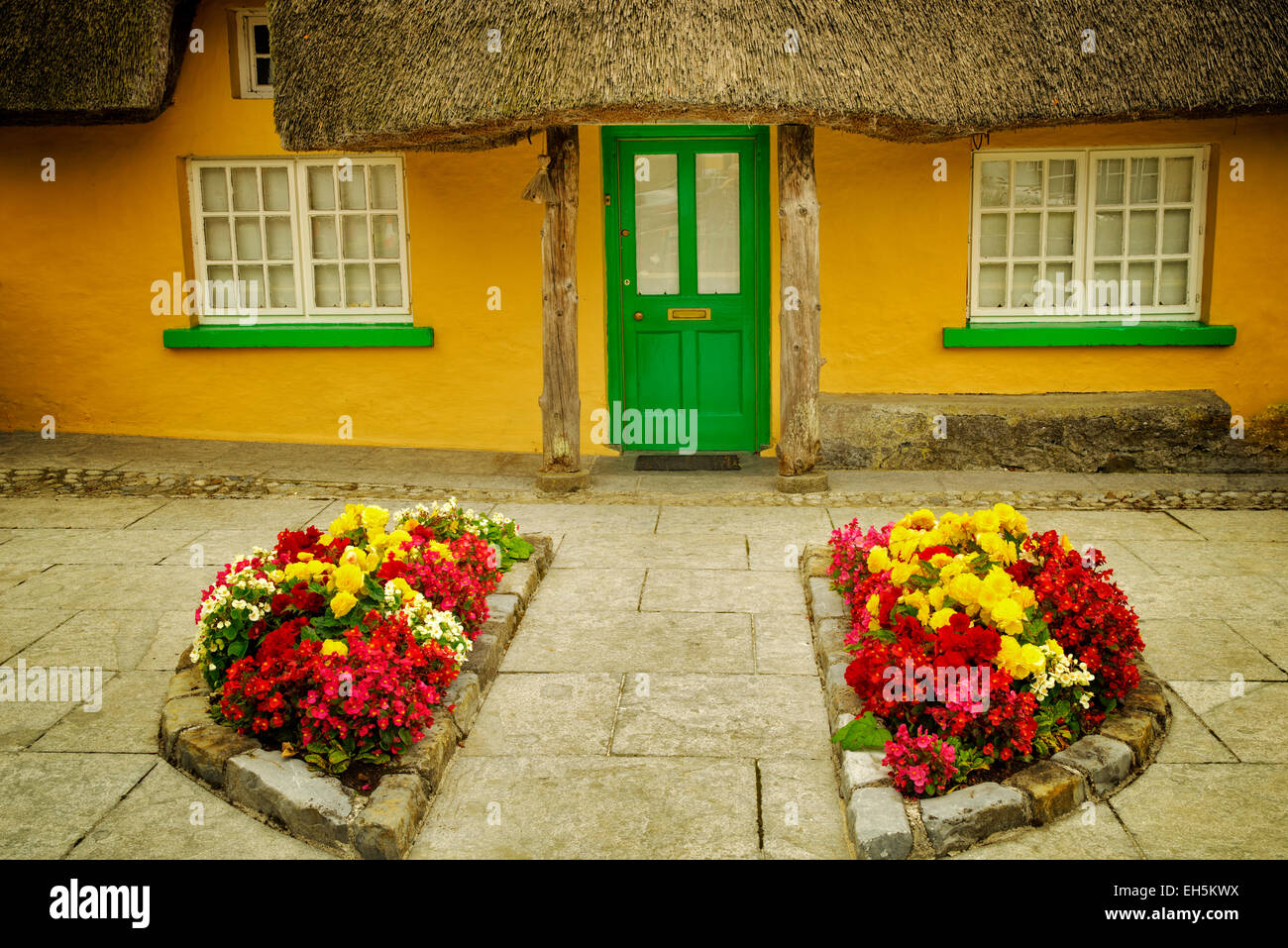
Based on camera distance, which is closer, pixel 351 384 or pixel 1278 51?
pixel 1278 51

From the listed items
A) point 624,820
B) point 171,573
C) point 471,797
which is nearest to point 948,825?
point 624,820

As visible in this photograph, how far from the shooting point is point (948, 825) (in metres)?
3.79

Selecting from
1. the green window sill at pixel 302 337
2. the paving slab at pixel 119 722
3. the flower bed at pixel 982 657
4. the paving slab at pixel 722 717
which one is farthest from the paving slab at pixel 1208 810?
the green window sill at pixel 302 337

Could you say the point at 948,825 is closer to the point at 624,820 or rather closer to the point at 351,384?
the point at 624,820

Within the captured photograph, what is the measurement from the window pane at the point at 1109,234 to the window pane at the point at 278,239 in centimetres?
655

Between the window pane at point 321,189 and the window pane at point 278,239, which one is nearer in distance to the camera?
the window pane at point 321,189

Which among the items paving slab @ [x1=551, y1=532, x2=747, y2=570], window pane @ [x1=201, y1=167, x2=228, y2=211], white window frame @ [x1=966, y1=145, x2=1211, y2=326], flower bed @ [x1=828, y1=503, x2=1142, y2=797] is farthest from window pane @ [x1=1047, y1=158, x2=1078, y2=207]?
window pane @ [x1=201, y1=167, x2=228, y2=211]

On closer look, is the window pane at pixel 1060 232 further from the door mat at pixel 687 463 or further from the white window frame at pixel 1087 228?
the door mat at pixel 687 463

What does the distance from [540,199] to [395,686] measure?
4.80 m

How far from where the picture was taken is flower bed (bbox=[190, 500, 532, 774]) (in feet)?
13.7

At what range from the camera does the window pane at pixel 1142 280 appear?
944 centimetres

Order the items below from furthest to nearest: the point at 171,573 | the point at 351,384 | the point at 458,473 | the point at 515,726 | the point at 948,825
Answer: the point at 351,384 → the point at 458,473 → the point at 171,573 → the point at 515,726 → the point at 948,825

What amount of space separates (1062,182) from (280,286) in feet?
21.1

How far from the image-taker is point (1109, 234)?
370 inches
